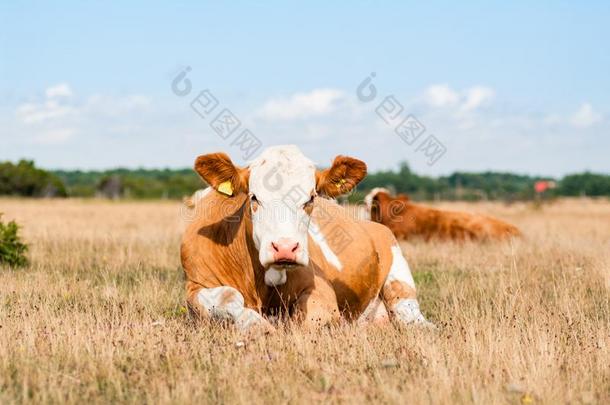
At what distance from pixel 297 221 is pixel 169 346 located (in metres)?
1.48

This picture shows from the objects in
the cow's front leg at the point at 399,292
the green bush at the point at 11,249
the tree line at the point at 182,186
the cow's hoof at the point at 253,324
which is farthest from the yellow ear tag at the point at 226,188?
the tree line at the point at 182,186

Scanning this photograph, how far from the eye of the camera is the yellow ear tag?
715 centimetres

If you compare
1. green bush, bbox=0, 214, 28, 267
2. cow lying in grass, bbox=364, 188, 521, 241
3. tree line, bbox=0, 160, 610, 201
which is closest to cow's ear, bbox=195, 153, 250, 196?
green bush, bbox=0, 214, 28, 267

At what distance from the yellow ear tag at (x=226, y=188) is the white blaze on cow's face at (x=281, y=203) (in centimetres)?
30

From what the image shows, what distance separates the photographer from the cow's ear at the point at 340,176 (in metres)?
7.19

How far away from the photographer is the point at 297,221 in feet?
21.4

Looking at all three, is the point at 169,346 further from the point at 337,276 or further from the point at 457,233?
the point at 457,233

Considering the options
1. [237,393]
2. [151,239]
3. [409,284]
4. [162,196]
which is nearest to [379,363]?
[237,393]

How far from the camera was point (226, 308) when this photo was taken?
6855mm

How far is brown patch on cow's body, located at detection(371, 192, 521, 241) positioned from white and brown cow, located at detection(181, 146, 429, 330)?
10472 millimetres

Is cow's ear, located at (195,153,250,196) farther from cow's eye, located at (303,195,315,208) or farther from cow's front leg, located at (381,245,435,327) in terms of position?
cow's front leg, located at (381,245,435,327)

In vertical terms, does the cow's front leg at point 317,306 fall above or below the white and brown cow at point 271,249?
below

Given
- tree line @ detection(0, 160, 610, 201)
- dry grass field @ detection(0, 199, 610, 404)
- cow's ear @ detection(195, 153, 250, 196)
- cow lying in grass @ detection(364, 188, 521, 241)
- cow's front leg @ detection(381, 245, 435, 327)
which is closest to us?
dry grass field @ detection(0, 199, 610, 404)

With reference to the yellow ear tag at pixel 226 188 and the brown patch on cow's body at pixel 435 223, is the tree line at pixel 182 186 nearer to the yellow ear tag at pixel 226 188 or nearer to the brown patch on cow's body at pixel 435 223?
the brown patch on cow's body at pixel 435 223
